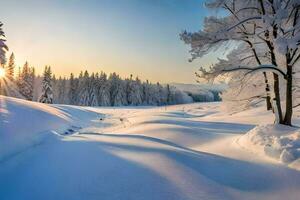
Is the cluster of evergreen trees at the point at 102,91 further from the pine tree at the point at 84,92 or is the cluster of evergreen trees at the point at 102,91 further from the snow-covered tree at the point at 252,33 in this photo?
the snow-covered tree at the point at 252,33

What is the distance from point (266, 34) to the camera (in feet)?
41.3

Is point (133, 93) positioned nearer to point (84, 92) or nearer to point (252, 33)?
point (84, 92)

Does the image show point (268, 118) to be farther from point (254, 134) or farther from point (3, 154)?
point (3, 154)

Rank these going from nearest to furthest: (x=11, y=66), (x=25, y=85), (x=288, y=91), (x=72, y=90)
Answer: (x=288, y=91) < (x=25, y=85) < (x=11, y=66) < (x=72, y=90)

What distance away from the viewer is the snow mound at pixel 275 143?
778 centimetres

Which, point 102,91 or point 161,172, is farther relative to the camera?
point 102,91

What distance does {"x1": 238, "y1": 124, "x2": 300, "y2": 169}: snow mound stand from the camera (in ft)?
25.5

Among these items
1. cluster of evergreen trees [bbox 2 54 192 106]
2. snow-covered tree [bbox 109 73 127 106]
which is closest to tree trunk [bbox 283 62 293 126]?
cluster of evergreen trees [bbox 2 54 192 106]

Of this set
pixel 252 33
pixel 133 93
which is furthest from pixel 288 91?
pixel 133 93

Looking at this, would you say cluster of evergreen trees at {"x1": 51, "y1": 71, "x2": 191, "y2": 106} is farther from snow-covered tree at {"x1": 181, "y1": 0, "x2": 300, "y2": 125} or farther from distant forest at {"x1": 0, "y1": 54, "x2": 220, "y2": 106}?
snow-covered tree at {"x1": 181, "y1": 0, "x2": 300, "y2": 125}

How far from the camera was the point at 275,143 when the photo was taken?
8.68 meters

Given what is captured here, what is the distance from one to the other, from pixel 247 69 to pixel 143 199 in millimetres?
8239

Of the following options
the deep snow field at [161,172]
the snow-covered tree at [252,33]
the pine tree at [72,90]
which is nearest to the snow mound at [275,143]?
the deep snow field at [161,172]

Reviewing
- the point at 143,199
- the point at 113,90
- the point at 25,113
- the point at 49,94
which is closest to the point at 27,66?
the point at 49,94
